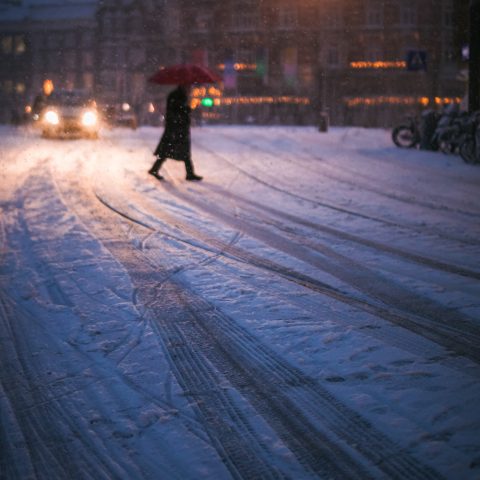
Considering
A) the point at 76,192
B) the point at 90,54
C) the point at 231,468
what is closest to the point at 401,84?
the point at 90,54

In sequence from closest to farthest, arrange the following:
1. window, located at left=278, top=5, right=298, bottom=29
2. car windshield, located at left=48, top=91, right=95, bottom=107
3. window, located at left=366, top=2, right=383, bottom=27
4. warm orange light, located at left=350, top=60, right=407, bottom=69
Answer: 1. car windshield, located at left=48, top=91, right=95, bottom=107
2. warm orange light, located at left=350, top=60, right=407, bottom=69
3. window, located at left=366, top=2, right=383, bottom=27
4. window, located at left=278, top=5, right=298, bottom=29

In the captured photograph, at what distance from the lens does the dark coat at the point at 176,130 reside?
1132 cm

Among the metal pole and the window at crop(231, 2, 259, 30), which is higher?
the window at crop(231, 2, 259, 30)

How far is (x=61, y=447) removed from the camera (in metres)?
2.36

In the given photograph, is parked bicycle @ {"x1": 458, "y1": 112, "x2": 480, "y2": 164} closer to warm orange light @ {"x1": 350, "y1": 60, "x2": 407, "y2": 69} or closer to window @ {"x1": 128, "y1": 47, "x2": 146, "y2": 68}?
warm orange light @ {"x1": 350, "y1": 60, "x2": 407, "y2": 69}

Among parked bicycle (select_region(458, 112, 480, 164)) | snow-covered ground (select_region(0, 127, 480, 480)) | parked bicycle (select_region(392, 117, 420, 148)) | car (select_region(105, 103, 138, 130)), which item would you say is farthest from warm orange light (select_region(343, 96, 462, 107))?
snow-covered ground (select_region(0, 127, 480, 480))

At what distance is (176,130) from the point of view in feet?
37.5

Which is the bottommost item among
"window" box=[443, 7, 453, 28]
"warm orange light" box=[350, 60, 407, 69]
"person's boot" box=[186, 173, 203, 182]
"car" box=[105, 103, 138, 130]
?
"person's boot" box=[186, 173, 203, 182]

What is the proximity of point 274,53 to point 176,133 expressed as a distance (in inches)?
1598

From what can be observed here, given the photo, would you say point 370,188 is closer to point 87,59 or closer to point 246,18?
point 246,18

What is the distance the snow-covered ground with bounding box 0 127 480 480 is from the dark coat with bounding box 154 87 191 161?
3.68 m

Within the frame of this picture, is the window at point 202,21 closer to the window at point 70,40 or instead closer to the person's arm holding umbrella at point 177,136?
the window at point 70,40

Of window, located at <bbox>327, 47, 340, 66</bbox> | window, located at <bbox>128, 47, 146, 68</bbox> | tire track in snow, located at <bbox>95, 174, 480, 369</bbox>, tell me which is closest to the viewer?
tire track in snow, located at <bbox>95, 174, 480, 369</bbox>

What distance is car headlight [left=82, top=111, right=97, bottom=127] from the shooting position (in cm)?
2359
